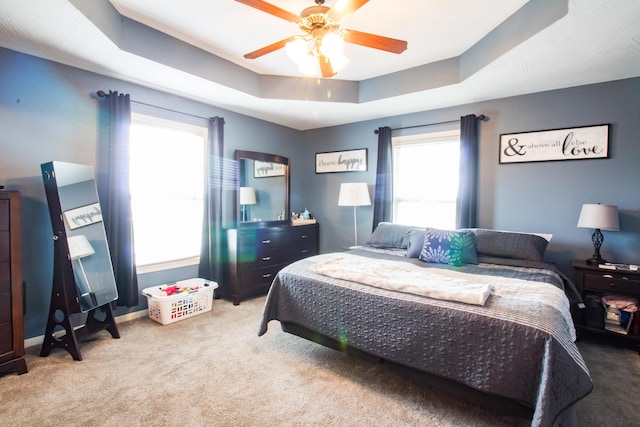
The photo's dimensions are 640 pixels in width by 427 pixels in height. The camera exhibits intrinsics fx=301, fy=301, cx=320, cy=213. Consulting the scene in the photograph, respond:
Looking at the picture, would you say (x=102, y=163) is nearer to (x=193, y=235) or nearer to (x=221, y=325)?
(x=193, y=235)

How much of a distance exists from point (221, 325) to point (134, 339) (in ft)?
2.42

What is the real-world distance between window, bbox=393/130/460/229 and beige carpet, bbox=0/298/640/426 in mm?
1861

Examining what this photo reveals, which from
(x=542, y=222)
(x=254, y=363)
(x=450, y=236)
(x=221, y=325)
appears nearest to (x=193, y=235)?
(x=221, y=325)

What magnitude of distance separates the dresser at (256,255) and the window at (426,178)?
1525 mm

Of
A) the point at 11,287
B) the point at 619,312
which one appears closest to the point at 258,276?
the point at 11,287

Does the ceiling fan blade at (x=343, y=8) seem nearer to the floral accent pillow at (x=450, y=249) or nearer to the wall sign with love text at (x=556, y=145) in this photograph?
the floral accent pillow at (x=450, y=249)

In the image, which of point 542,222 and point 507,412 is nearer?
point 507,412

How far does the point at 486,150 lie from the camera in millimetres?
3445

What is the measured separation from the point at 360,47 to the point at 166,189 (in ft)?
8.26

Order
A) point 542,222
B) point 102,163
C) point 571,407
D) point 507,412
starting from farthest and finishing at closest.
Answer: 1. point 542,222
2. point 102,163
3. point 507,412
4. point 571,407

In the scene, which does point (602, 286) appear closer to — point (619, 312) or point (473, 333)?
point (619, 312)

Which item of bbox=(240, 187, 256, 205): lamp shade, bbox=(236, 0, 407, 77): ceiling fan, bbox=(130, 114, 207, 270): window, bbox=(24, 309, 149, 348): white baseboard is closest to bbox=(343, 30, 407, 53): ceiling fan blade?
bbox=(236, 0, 407, 77): ceiling fan

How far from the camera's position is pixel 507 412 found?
1.56 m

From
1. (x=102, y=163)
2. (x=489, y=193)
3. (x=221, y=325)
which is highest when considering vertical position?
(x=102, y=163)
